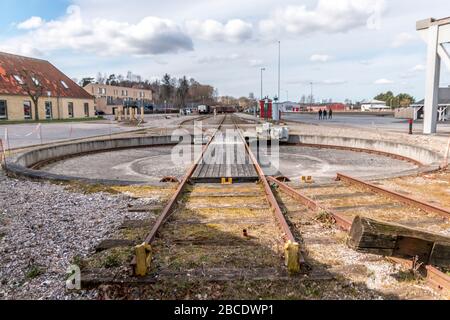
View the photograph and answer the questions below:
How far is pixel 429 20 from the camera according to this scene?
21344 mm

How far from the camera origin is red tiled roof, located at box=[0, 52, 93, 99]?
154ft

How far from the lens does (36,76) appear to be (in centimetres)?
5212

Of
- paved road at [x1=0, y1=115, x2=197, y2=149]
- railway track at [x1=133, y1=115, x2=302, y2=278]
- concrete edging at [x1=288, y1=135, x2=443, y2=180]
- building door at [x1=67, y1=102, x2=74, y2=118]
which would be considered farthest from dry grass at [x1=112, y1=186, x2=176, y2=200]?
building door at [x1=67, y1=102, x2=74, y2=118]

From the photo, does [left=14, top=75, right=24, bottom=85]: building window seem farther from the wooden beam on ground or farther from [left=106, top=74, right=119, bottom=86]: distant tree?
[left=106, top=74, right=119, bottom=86]: distant tree

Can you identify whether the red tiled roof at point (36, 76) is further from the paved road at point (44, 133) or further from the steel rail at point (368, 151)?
the steel rail at point (368, 151)

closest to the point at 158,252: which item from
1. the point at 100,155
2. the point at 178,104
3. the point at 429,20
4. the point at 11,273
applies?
the point at 11,273

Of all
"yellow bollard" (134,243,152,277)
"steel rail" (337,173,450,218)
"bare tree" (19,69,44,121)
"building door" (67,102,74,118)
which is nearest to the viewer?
"yellow bollard" (134,243,152,277)

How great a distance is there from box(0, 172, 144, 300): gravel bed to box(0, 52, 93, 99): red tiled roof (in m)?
44.1

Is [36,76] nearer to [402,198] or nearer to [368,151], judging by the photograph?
[368,151]

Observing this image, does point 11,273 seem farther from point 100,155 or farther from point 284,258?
point 100,155

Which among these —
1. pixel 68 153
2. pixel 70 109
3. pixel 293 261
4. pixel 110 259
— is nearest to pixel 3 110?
pixel 70 109

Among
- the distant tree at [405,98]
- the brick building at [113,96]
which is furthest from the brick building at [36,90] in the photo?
the distant tree at [405,98]

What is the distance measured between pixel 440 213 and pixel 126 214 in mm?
5681

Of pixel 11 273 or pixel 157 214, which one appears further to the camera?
pixel 157 214
